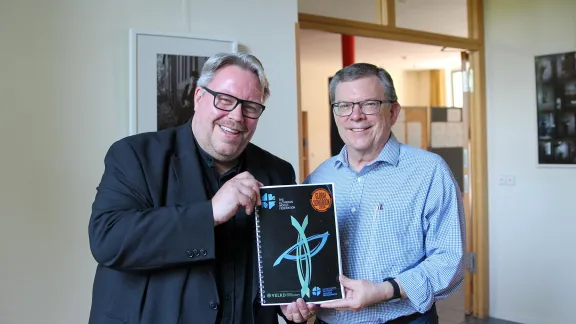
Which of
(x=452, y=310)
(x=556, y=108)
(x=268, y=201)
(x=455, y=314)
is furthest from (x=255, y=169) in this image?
(x=452, y=310)

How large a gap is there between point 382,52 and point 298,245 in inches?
312

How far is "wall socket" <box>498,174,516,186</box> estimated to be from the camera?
4.52 metres

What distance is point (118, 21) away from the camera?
8.16 ft

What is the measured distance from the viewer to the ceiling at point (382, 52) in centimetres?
766

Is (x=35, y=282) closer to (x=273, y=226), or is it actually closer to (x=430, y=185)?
(x=273, y=226)

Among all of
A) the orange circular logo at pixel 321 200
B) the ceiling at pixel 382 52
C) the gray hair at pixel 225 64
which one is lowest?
the orange circular logo at pixel 321 200

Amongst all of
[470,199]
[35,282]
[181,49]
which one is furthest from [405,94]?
[35,282]

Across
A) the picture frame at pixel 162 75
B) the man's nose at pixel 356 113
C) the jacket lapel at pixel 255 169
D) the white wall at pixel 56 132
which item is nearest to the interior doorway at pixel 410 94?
the picture frame at pixel 162 75

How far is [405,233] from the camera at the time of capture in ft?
5.26

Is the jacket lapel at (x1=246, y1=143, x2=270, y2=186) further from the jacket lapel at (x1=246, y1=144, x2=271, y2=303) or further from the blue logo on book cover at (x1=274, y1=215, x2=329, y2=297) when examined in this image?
the blue logo on book cover at (x1=274, y1=215, x2=329, y2=297)

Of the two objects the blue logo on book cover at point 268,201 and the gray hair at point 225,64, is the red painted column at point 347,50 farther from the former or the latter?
the blue logo on book cover at point 268,201

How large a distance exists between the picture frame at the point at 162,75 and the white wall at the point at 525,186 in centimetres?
290

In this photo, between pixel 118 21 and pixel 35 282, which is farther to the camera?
pixel 118 21

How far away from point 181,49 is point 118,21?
330mm
